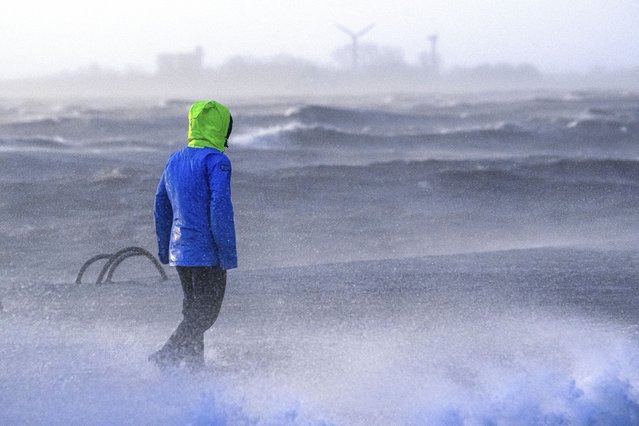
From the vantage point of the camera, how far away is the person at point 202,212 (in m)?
5.31

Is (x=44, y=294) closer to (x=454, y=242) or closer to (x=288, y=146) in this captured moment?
(x=454, y=242)

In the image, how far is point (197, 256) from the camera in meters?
5.39

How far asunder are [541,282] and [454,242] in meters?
4.75

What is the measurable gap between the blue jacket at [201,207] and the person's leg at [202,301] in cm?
9

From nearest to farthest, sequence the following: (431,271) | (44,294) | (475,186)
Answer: (44,294), (431,271), (475,186)

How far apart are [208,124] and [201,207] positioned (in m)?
0.43

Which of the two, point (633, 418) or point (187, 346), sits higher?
point (187, 346)

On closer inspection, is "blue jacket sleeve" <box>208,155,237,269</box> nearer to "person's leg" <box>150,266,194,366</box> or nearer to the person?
the person

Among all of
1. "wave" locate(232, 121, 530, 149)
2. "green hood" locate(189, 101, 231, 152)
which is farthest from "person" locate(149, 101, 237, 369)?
"wave" locate(232, 121, 530, 149)

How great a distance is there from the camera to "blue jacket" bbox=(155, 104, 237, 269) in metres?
5.30

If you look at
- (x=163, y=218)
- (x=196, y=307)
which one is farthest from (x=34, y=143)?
(x=196, y=307)

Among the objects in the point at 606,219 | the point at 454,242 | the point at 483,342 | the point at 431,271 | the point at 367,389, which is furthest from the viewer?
the point at 606,219

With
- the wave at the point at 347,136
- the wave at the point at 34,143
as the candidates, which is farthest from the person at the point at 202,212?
the wave at the point at 347,136

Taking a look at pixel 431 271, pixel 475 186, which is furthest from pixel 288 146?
pixel 431 271
